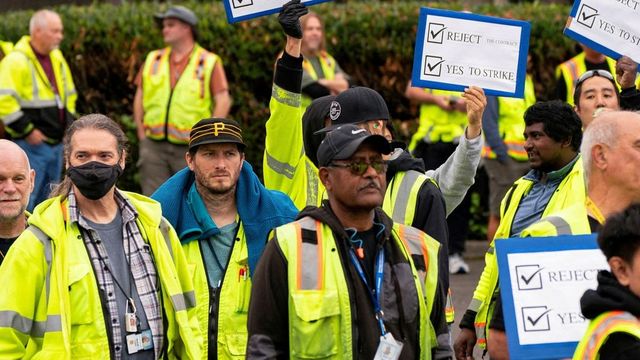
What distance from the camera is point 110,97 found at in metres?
13.7

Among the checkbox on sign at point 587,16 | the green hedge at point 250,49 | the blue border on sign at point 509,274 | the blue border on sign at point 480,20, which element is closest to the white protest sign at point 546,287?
the blue border on sign at point 509,274

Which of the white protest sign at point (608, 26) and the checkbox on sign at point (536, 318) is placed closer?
the checkbox on sign at point (536, 318)

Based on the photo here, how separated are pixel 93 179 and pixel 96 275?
0.40 metres

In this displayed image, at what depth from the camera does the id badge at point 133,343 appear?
549 centimetres

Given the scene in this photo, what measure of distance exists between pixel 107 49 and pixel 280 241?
29.4 ft

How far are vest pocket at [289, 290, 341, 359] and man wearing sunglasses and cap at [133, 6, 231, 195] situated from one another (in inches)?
291

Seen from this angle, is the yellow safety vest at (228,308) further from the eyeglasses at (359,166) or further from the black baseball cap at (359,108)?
the eyeglasses at (359,166)

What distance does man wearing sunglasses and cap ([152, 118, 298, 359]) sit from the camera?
20.0 feet

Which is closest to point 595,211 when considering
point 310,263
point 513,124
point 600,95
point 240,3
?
point 310,263

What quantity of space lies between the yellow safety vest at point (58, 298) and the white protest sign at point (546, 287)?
4.67 ft

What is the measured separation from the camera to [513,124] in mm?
12172

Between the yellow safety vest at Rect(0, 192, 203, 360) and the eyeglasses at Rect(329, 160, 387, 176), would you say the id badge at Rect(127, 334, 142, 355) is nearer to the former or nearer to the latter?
the yellow safety vest at Rect(0, 192, 203, 360)

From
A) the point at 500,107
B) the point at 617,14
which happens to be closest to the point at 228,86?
the point at 500,107

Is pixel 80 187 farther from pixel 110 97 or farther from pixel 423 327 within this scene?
pixel 110 97
